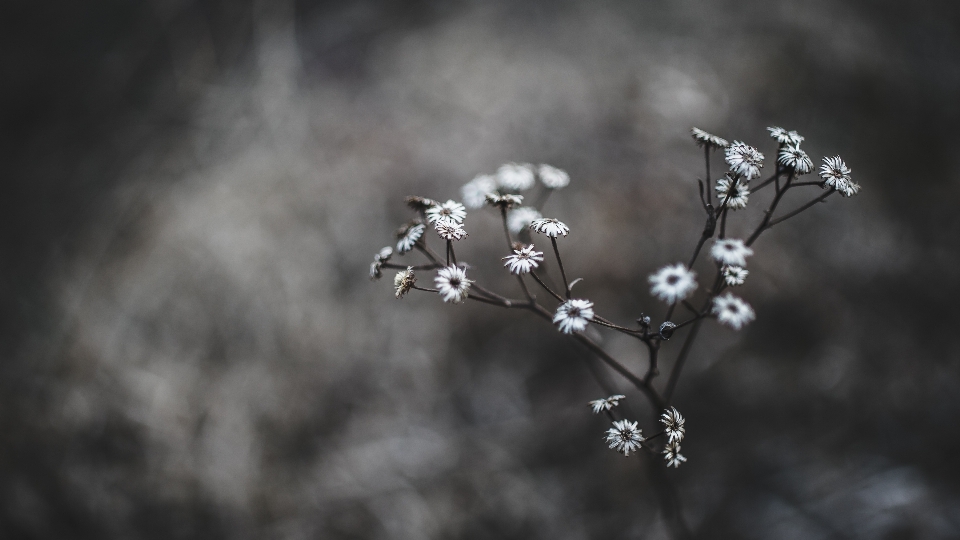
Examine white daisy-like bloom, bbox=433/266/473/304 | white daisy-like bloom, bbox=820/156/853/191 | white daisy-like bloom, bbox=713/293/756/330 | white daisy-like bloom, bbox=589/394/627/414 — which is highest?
white daisy-like bloom, bbox=820/156/853/191

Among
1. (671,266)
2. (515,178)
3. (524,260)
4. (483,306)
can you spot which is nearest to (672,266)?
(671,266)

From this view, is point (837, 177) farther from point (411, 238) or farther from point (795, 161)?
point (411, 238)

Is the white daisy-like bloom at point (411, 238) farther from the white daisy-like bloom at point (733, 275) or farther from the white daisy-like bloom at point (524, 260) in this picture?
the white daisy-like bloom at point (733, 275)

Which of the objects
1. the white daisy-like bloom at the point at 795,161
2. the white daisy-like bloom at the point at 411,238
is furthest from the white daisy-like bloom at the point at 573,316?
the white daisy-like bloom at the point at 795,161

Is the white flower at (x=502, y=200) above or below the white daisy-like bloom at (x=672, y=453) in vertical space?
above

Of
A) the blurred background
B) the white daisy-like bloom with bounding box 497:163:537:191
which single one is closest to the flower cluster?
the white daisy-like bloom with bounding box 497:163:537:191

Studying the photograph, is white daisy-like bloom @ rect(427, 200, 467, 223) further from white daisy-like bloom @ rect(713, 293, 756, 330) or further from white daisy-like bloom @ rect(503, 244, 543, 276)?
white daisy-like bloom @ rect(713, 293, 756, 330)
